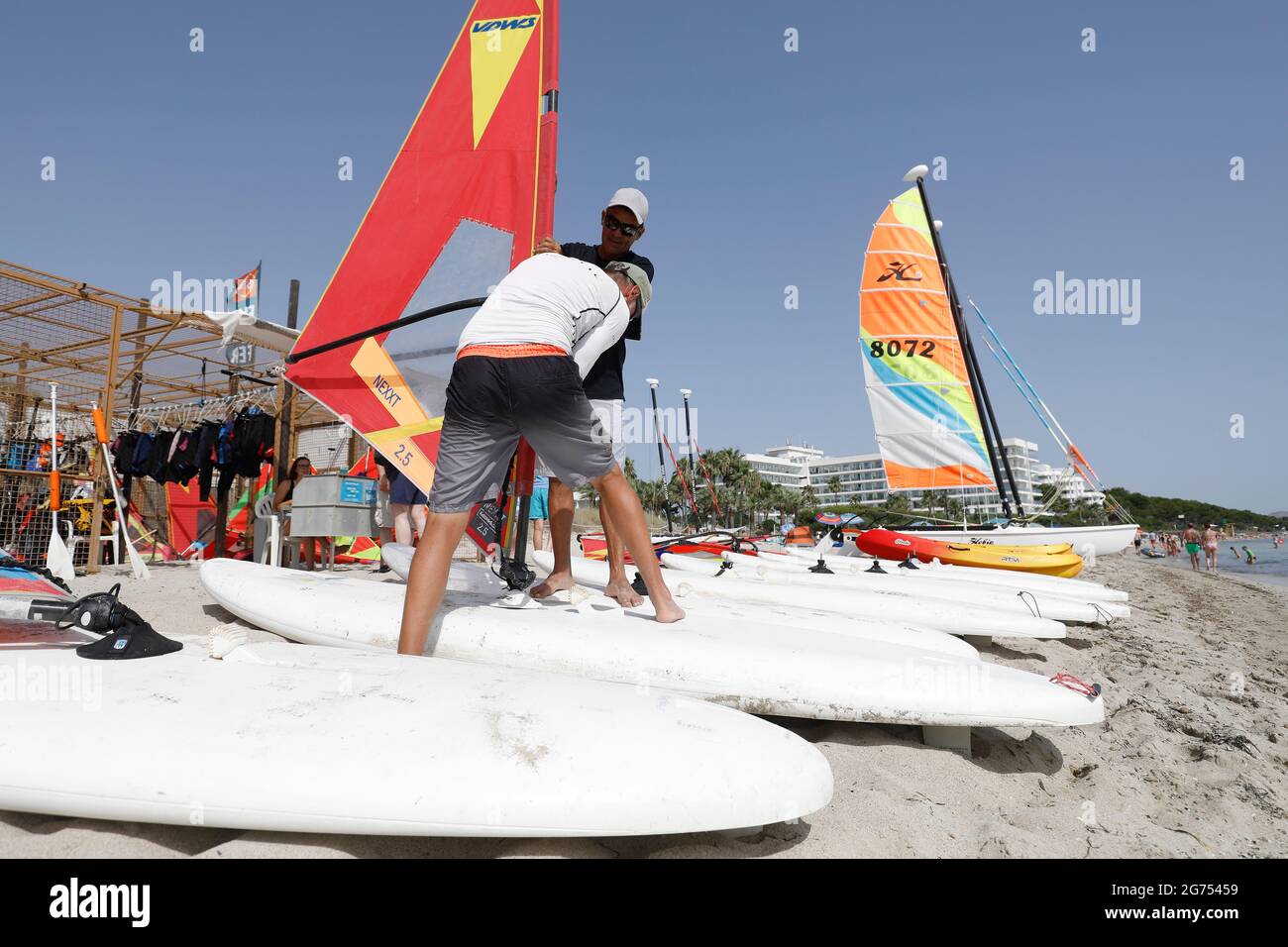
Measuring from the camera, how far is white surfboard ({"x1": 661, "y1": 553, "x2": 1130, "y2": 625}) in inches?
161

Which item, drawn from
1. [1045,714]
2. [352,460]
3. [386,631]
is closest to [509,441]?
[386,631]

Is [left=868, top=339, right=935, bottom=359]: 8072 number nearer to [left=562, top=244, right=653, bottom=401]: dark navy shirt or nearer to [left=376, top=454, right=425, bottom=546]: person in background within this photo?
[left=376, top=454, right=425, bottom=546]: person in background

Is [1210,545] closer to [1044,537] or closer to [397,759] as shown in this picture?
[1044,537]

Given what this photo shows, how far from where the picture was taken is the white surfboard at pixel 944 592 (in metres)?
4.08

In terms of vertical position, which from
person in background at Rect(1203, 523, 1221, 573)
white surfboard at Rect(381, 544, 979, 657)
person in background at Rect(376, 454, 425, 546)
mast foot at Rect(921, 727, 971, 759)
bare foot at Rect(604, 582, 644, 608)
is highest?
person in background at Rect(376, 454, 425, 546)

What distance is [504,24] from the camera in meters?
3.68

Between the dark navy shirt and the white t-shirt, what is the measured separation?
46 cm

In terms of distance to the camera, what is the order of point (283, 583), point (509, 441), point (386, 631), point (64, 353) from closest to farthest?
point (509, 441) → point (386, 631) → point (283, 583) → point (64, 353)

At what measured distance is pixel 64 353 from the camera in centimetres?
838

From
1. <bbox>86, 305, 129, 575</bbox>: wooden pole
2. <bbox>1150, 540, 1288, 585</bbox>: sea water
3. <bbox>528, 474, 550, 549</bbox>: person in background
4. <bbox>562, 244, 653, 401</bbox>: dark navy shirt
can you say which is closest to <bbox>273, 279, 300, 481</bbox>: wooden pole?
<bbox>86, 305, 129, 575</bbox>: wooden pole

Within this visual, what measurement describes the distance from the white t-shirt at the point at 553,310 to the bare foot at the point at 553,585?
101 cm

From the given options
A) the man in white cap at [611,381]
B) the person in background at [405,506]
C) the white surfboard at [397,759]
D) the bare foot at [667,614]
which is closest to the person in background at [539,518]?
the person in background at [405,506]
